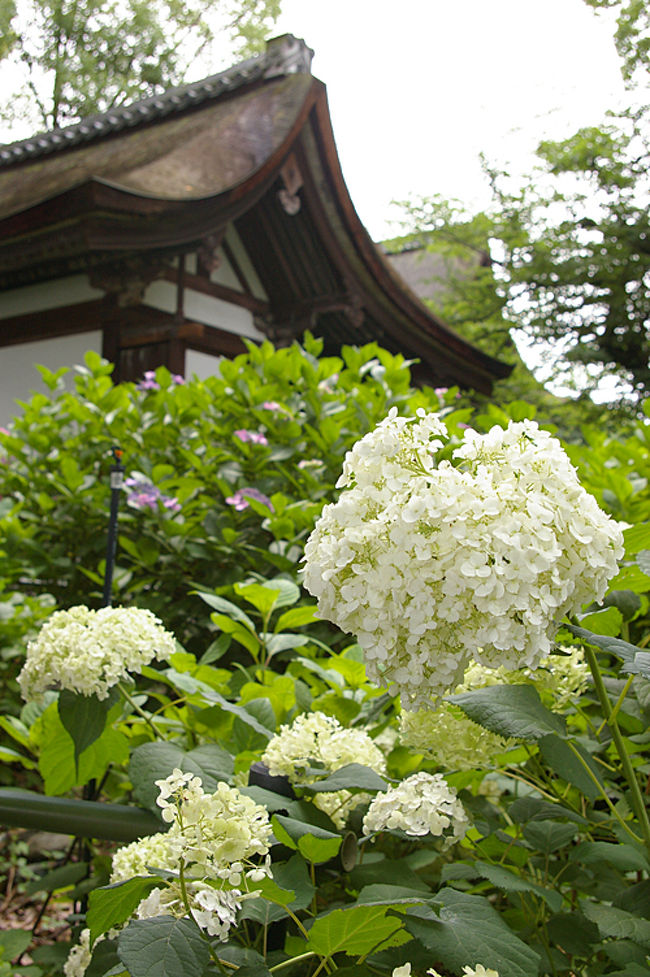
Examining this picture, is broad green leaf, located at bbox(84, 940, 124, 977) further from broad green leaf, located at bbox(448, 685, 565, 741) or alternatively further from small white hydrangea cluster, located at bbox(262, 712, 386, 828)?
broad green leaf, located at bbox(448, 685, 565, 741)

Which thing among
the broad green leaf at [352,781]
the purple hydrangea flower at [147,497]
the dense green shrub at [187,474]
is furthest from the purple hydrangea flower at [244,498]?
the broad green leaf at [352,781]

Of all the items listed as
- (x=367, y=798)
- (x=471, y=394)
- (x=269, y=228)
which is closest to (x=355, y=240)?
(x=269, y=228)

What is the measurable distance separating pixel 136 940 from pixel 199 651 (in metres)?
1.84

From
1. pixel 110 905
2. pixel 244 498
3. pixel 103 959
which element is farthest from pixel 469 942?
pixel 244 498

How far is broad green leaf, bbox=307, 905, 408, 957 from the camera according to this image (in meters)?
0.70

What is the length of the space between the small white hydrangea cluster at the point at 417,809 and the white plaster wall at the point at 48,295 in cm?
601

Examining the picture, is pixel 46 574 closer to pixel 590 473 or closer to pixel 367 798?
pixel 590 473

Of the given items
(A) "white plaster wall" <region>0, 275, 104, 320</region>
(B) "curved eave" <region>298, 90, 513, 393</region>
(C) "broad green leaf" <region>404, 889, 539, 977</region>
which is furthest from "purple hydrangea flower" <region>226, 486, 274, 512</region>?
(B) "curved eave" <region>298, 90, 513, 393</region>

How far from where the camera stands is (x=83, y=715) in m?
1.15

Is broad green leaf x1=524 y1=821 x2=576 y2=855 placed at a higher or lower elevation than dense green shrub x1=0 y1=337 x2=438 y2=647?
lower

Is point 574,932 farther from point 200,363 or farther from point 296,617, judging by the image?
point 200,363

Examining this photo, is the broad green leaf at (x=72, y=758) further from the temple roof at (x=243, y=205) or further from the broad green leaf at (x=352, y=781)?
the temple roof at (x=243, y=205)

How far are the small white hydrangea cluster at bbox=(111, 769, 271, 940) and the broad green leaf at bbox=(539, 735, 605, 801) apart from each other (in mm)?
324

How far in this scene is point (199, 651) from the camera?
2.49m
